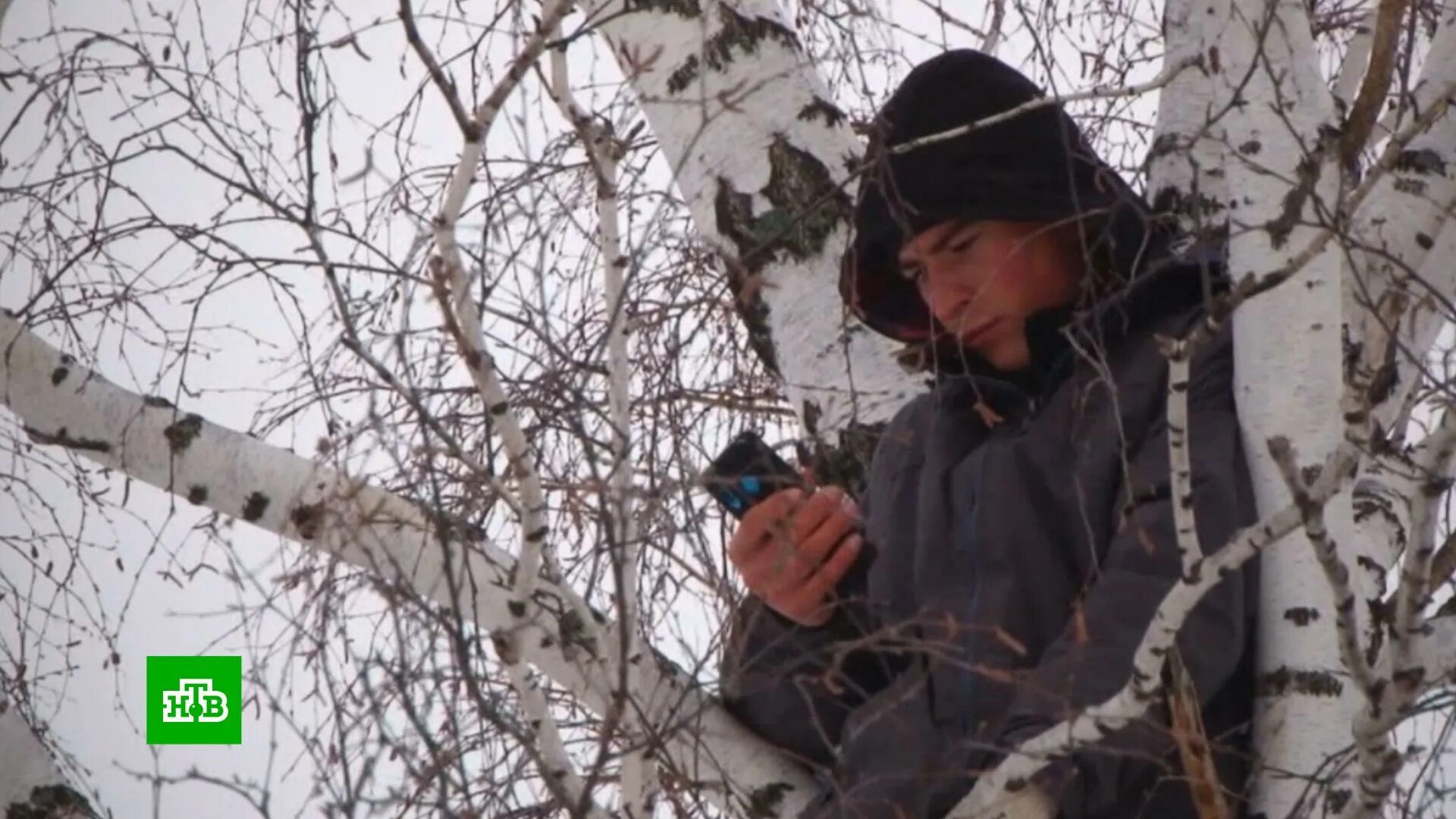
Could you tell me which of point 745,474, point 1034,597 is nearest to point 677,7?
point 745,474

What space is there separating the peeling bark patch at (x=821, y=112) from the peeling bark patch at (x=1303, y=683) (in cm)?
116

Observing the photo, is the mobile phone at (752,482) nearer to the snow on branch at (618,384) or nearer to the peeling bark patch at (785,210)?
the snow on branch at (618,384)

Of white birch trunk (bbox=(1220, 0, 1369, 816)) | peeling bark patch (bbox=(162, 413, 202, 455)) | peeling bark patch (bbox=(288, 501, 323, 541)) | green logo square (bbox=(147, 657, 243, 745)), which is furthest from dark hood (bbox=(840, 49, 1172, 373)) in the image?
green logo square (bbox=(147, 657, 243, 745))

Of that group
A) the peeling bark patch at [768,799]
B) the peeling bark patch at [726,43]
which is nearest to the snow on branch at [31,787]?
the peeling bark patch at [768,799]

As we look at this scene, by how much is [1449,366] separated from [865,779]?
760 mm

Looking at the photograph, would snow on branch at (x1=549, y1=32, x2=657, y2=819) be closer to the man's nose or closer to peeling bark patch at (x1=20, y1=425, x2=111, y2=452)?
the man's nose

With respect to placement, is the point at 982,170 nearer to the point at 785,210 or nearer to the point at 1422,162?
the point at 785,210

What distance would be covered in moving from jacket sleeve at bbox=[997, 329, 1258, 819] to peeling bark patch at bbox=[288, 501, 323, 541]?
97 cm

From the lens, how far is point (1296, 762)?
2.15m

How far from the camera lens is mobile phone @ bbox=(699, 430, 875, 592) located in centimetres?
243

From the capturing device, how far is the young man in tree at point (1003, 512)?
2.11 metres

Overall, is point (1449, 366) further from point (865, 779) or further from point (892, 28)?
point (892, 28)

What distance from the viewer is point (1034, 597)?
2.29 meters

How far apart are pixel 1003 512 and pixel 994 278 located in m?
0.33
